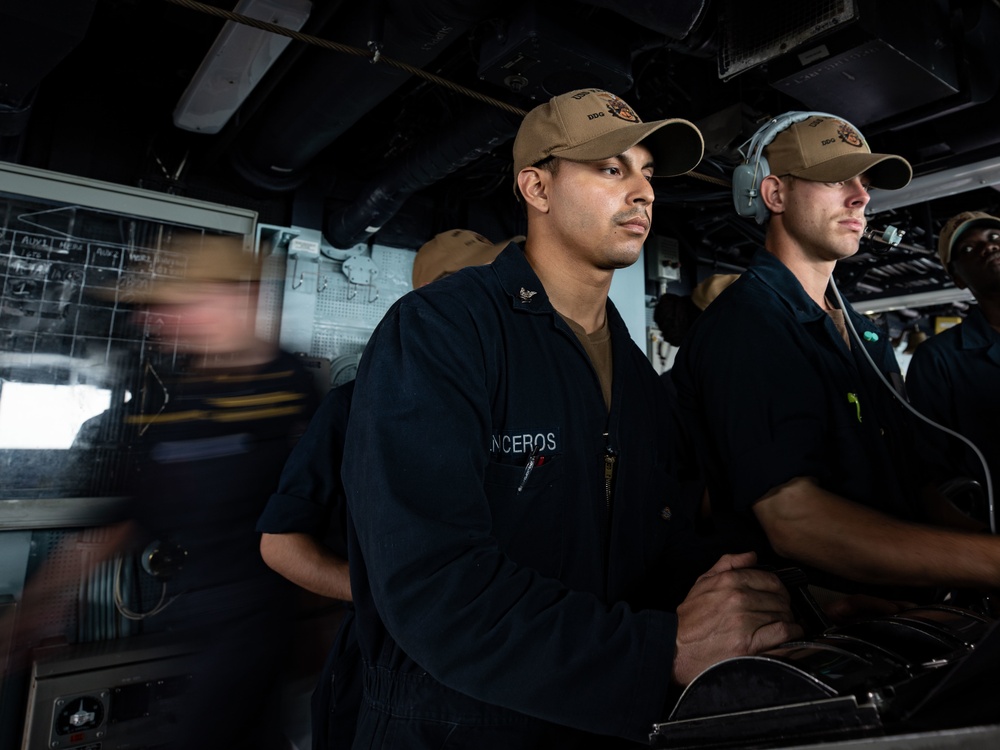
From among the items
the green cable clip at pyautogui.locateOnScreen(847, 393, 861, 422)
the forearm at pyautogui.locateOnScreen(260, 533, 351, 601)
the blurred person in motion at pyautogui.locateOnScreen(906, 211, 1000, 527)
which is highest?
the blurred person in motion at pyautogui.locateOnScreen(906, 211, 1000, 527)

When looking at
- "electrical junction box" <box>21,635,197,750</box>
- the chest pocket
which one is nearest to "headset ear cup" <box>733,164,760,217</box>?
the chest pocket

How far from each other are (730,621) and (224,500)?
1500 millimetres

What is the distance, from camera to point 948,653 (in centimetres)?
68

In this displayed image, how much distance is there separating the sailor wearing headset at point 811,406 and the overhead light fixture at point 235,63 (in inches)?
71.8

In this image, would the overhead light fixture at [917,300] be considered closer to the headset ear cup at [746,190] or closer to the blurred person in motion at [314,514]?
the headset ear cup at [746,190]

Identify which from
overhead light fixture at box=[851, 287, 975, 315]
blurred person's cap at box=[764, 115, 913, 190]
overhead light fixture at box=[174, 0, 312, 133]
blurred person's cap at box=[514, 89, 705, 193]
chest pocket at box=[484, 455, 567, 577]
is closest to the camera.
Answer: chest pocket at box=[484, 455, 567, 577]

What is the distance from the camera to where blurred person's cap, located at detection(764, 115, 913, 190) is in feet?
5.16

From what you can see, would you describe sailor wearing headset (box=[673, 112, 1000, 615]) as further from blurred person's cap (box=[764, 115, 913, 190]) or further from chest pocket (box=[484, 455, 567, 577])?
chest pocket (box=[484, 455, 567, 577])

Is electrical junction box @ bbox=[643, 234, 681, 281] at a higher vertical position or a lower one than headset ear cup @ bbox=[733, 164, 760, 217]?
higher

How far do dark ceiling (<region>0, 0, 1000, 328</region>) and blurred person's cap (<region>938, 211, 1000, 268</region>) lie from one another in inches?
10.7

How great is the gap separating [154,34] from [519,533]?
12.7 feet

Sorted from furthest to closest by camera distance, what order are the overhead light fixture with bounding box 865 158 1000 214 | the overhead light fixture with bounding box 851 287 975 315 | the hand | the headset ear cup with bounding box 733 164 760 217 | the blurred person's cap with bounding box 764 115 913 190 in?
the overhead light fixture with bounding box 851 287 975 315 → the overhead light fixture with bounding box 865 158 1000 214 → the headset ear cup with bounding box 733 164 760 217 → the blurred person's cap with bounding box 764 115 913 190 → the hand

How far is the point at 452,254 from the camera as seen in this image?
2.56 metres

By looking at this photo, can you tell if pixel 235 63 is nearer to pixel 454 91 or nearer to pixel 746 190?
pixel 454 91
